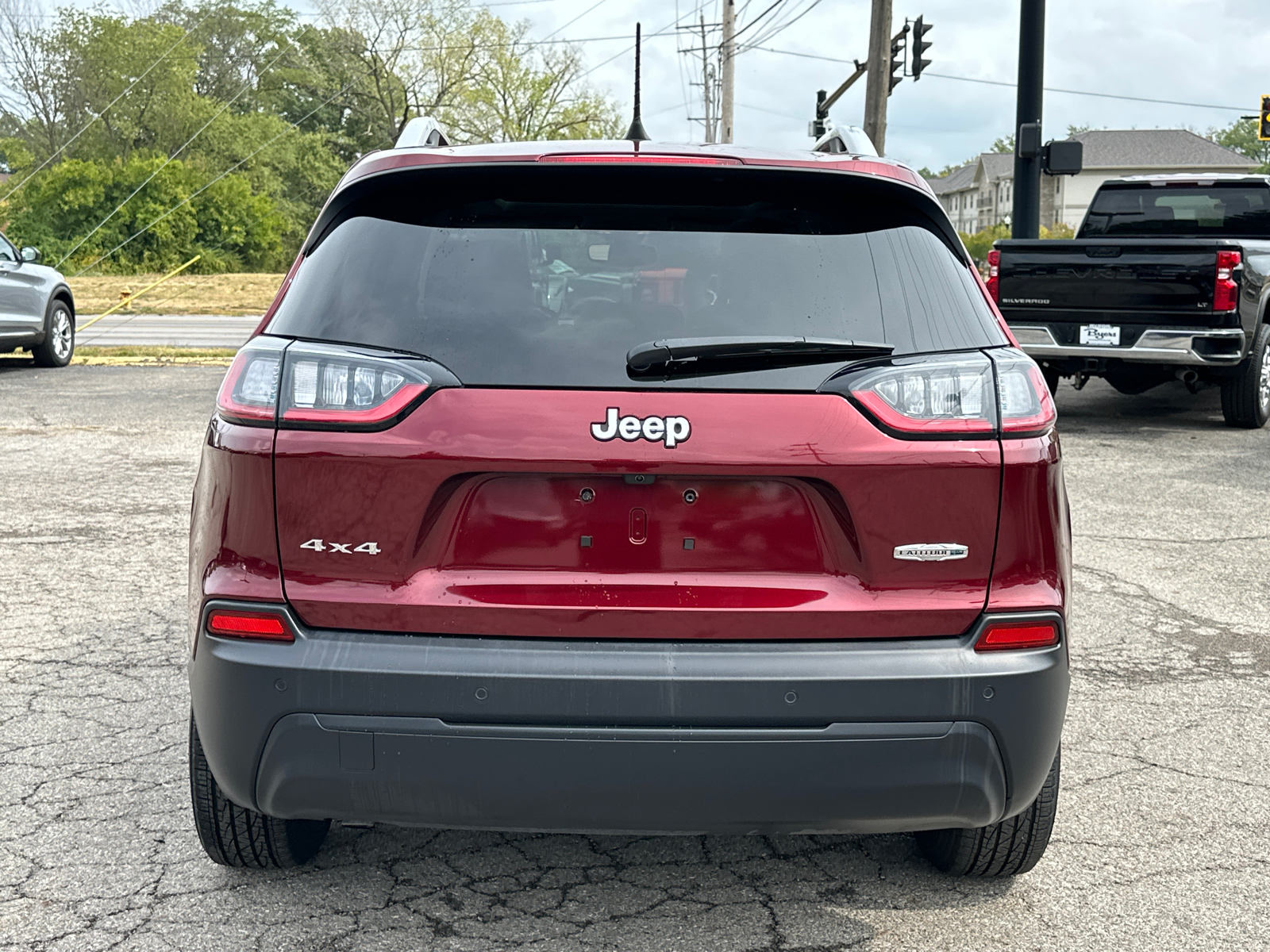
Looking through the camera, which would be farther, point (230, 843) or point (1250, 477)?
point (1250, 477)

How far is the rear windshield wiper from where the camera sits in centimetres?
254

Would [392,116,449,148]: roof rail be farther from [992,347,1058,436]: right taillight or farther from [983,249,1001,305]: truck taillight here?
[983,249,1001,305]: truck taillight

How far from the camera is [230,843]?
307 cm

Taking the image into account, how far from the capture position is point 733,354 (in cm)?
256

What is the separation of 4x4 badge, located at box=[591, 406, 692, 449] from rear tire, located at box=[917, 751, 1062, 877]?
3.82 ft

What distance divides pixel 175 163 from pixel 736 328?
50340 millimetres

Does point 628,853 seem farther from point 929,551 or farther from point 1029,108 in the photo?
point 1029,108

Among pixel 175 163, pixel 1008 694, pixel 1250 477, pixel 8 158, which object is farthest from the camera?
pixel 8 158

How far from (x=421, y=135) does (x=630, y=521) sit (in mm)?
1506

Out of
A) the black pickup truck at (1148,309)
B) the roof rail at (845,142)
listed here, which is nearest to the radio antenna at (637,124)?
the roof rail at (845,142)

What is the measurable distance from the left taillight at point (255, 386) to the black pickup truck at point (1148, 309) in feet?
28.7

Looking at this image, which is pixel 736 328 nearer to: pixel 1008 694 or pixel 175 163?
pixel 1008 694

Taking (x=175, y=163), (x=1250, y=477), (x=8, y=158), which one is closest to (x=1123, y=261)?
(x=1250, y=477)

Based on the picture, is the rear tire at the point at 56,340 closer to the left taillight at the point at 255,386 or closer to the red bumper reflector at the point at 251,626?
the left taillight at the point at 255,386
